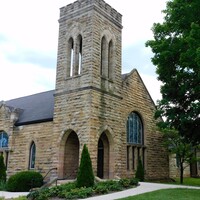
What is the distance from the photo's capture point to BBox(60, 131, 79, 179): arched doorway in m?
19.3

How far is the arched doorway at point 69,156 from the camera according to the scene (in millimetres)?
19311

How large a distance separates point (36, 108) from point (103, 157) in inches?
327

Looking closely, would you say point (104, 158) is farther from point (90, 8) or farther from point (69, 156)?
point (90, 8)

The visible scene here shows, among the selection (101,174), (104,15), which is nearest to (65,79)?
(104,15)

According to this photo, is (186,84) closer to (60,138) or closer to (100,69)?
(100,69)

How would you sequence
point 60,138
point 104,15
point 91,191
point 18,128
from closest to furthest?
point 91,191 < point 60,138 < point 104,15 < point 18,128

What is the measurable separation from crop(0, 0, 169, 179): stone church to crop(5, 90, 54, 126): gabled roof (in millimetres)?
142

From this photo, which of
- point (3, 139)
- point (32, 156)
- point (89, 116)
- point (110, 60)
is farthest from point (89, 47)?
point (3, 139)

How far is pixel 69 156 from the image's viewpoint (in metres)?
20.0

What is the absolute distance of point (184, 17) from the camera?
17.2 m

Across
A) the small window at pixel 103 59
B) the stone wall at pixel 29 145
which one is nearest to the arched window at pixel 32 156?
the stone wall at pixel 29 145

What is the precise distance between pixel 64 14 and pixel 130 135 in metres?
10.2

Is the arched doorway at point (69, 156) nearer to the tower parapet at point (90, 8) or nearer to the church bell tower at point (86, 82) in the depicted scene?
the church bell tower at point (86, 82)

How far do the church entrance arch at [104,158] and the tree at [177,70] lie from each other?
4016 millimetres
